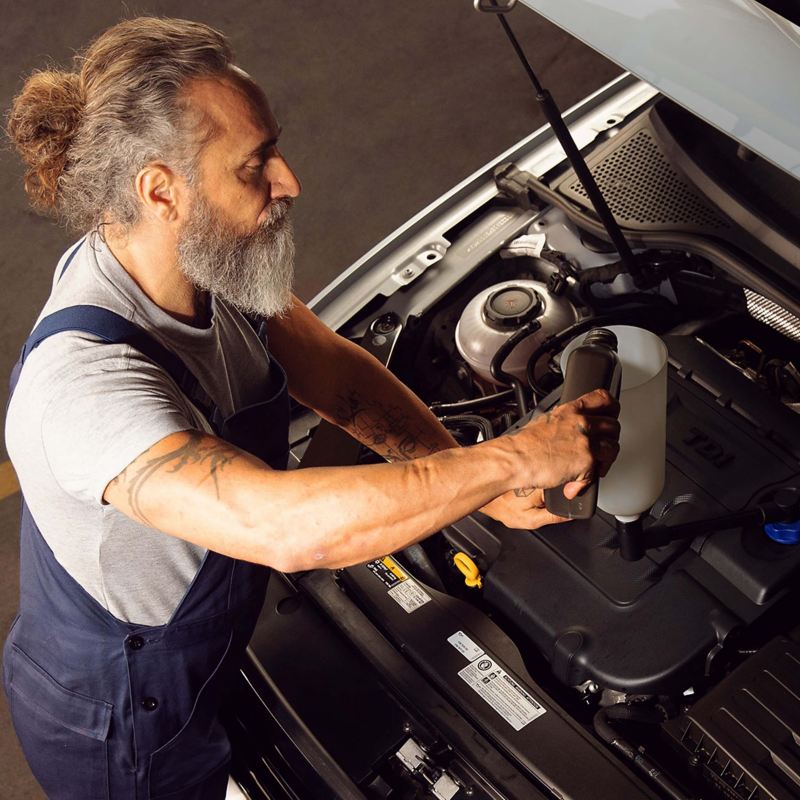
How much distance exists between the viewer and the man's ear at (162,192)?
1.64 metres

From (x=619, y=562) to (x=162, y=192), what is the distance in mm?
1001

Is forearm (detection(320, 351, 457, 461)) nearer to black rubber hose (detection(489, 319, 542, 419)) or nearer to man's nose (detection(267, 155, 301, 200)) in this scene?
black rubber hose (detection(489, 319, 542, 419))

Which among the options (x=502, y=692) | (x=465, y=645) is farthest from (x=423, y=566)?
(x=502, y=692)

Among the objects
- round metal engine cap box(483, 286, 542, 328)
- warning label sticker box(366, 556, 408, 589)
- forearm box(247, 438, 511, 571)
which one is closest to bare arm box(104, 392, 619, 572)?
forearm box(247, 438, 511, 571)

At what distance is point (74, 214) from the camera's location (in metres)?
1.80

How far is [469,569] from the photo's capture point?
2.00m

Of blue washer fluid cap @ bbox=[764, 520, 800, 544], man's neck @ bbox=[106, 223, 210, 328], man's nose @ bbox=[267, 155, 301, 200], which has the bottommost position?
man's neck @ bbox=[106, 223, 210, 328]

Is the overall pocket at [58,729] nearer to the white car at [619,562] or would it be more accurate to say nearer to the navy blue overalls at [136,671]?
the navy blue overalls at [136,671]

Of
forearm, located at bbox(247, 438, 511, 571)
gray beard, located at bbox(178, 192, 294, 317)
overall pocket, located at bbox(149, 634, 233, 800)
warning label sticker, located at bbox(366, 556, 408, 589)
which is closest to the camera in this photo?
forearm, located at bbox(247, 438, 511, 571)

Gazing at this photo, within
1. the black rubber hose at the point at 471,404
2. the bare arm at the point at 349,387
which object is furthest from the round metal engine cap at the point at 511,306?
the bare arm at the point at 349,387

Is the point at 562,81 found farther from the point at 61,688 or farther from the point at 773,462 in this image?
the point at 61,688

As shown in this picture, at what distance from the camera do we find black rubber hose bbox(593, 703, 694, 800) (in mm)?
1657

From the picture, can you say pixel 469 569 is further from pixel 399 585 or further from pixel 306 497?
pixel 306 497

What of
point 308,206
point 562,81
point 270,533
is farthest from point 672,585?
point 562,81
